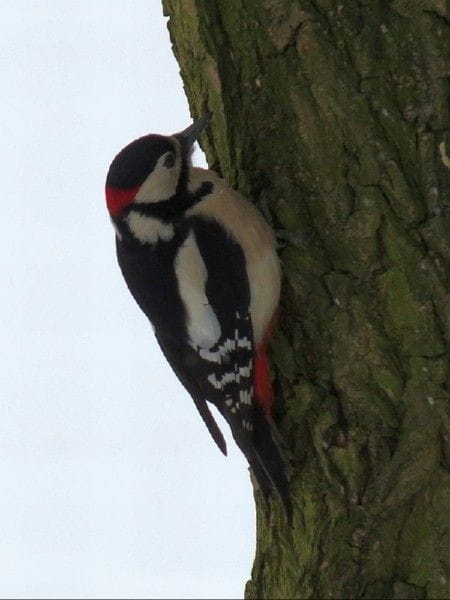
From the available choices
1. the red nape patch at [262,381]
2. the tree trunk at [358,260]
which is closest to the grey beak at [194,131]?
the tree trunk at [358,260]

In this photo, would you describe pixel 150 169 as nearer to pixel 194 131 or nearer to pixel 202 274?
pixel 194 131

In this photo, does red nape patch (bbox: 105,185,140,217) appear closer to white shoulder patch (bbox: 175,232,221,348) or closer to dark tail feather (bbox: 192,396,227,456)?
white shoulder patch (bbox: 175,232,221,348)

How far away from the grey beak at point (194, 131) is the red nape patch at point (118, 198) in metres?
0.22

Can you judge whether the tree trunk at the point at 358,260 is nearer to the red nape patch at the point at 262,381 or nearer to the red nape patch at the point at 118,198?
the red nape patch at the point at 262,381

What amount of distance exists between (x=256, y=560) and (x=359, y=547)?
437 millimetres

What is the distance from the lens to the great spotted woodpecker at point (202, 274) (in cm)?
232

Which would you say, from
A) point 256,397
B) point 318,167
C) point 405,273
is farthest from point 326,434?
point 318,167

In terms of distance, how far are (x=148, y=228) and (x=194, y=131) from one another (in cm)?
29

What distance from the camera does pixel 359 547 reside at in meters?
2.06

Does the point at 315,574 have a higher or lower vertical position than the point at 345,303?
lower

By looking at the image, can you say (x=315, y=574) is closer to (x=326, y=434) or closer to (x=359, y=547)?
(x=359, y=547)

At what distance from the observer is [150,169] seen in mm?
2410

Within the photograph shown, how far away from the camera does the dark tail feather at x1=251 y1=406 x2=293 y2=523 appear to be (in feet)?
7.27

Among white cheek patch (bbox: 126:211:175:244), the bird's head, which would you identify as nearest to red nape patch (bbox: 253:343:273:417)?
white cheek patch (bbox: 126:211:175:244)
